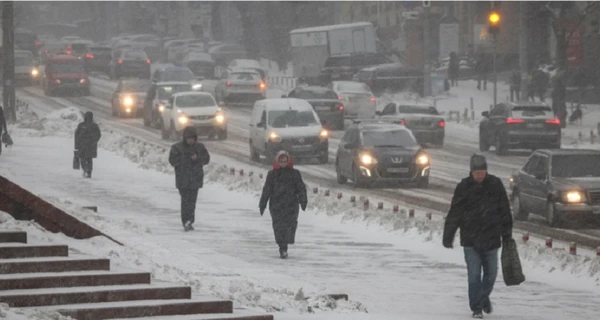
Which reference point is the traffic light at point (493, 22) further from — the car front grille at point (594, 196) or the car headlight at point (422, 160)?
the car front grille at point (594, 196)

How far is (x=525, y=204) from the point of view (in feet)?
78.8

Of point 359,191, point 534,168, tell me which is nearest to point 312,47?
point 359,191

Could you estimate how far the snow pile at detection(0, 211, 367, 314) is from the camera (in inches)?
532

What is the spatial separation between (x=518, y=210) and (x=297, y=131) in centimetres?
1254

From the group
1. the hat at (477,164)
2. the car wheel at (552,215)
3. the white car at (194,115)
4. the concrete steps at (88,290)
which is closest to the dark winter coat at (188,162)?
the car wheel at (552,215)

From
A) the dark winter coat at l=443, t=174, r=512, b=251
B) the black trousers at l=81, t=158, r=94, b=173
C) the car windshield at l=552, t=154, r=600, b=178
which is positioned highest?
the dark winter coat at l=443, t=174, r=512, b=251

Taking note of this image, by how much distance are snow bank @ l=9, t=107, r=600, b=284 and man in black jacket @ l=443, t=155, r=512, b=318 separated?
3525 millimetres

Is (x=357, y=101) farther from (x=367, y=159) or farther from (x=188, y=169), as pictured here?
(x=188, y=169)

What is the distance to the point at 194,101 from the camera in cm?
4478

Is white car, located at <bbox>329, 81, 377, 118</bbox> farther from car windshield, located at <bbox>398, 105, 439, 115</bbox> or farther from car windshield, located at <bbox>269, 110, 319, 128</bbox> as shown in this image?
car windshield, located at <bbox>269, 110, 319, 128</bbox>

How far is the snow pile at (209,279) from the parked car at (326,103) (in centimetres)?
3114

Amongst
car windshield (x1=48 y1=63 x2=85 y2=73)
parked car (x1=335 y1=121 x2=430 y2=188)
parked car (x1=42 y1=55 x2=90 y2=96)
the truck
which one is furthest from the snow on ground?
the truck

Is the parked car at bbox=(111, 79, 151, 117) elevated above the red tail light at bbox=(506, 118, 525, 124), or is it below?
below

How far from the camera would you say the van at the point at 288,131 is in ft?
118
